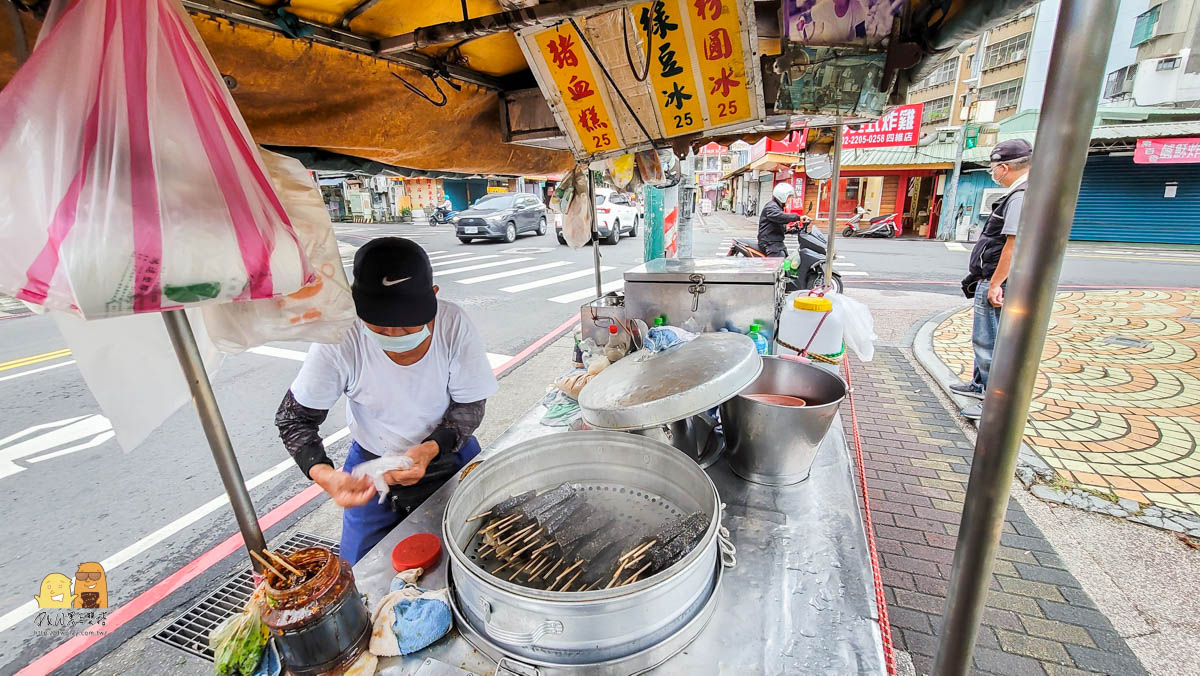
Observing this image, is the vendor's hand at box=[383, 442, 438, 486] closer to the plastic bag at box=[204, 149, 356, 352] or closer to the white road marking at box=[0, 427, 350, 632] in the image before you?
the plastic bag at box=[204, 149, 356, 352]

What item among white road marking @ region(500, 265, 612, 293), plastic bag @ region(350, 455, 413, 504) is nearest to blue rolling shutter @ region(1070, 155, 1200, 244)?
white road marking @ region(500, 265, 612, 293)

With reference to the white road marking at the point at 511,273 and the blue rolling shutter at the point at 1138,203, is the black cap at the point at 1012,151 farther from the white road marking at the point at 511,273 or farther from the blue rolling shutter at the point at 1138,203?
the blue rolling shutter at the point at 1138,203

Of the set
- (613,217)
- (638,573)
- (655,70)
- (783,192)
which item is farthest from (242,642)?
(613,217)

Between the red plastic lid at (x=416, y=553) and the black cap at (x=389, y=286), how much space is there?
79 cm

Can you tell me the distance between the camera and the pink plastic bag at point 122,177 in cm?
77

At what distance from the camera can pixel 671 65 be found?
1.95 m

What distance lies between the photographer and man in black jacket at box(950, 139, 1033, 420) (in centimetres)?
373

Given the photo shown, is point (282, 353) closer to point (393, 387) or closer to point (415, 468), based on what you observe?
point (393, 387)

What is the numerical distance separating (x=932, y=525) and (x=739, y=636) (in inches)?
104

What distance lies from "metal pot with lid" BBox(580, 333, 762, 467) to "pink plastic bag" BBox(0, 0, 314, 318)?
3.04ft

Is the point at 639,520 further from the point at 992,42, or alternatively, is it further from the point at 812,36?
the point at 992,42

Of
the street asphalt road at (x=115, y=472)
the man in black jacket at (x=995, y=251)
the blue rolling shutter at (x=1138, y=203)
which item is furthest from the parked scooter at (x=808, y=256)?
the blue rolling shutter at (x=1138, y=203)

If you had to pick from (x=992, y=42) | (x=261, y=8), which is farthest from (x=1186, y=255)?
(x=992, y=42)

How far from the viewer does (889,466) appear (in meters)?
3.79
